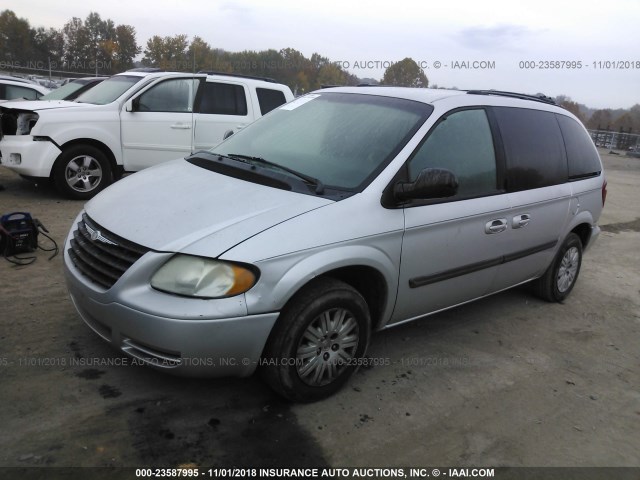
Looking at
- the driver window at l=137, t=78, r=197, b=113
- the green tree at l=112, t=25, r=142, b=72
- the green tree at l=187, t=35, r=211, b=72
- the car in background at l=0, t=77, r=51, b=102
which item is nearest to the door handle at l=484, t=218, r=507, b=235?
the driver window at l=137, t=78, r=197, b=113

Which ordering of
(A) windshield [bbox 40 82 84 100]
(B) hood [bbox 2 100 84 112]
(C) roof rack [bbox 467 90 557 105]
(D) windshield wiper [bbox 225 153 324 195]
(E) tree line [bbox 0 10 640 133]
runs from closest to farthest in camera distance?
(D) windshield wiper [bbox 225 153 324 195] < (C) roof rack [bbox 467 90 557 105] < (B) hood [bbox 2 100 84 112] < (A) windshield [bbox 40 82 84 100] < (E) tree line [bbox 0 10 640 133]

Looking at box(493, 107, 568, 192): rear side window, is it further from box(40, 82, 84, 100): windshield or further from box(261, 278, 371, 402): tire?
box(40, 82, 84, 100): windshield

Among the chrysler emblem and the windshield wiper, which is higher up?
the windshield wiper

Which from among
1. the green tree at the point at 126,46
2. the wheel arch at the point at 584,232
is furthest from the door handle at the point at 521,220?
the green tree at the point at 126,46

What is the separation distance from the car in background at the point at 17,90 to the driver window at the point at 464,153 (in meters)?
9.46

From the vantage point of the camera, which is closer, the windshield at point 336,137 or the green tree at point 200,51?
the windshield at point 336,137

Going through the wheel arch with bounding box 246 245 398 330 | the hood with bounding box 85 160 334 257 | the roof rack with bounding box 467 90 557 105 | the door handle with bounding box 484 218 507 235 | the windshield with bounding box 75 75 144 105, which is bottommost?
the wheel arch with bounding box 246 245 398 330

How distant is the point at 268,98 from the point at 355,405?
6.25m

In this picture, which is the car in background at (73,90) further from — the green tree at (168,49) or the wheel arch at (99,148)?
the green tree at (168,49)

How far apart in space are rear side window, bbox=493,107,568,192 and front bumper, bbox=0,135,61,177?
18.1 ft

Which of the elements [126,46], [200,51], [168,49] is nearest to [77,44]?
[126,46]

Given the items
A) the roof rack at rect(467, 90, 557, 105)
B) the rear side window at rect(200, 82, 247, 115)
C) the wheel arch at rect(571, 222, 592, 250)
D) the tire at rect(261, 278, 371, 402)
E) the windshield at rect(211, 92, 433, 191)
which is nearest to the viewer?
the tire at rect(261, 278, 371, 402)

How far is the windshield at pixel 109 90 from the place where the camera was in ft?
24.4

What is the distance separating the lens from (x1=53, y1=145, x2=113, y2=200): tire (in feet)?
22.7
